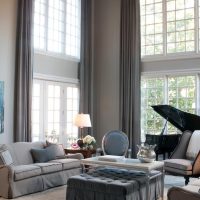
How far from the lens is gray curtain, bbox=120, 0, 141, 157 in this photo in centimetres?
931

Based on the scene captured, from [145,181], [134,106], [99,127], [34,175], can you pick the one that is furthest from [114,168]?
[99,127]

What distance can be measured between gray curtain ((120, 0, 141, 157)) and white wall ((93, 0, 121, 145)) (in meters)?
0.30

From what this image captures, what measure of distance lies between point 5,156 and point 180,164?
10.1ft

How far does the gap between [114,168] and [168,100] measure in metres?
3.90

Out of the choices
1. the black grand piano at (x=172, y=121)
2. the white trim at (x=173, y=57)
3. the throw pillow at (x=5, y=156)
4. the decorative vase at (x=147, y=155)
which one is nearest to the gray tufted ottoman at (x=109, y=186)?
the decorative vase at (x=147, y=155)

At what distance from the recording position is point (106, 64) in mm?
10039

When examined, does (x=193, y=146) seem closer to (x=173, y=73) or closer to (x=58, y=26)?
(x=173, y=73)

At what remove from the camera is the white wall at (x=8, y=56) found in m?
7.40

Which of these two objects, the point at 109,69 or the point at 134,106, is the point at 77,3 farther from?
the point at 134,106

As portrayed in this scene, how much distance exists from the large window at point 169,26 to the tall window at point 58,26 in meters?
1.88

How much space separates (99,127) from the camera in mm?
10109

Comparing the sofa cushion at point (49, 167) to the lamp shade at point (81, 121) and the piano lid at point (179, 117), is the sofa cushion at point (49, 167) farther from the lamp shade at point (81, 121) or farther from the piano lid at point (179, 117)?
the piano lid at point (179, 117)

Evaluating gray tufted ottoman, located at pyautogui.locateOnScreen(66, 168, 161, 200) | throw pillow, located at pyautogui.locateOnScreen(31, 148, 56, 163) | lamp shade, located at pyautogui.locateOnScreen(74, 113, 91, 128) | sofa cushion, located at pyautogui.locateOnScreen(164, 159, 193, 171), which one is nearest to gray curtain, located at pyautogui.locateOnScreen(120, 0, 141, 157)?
lamp shade, located at pyautogui.locateOnScreen(74, 113, 91, 128)

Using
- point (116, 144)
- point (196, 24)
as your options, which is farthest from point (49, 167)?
point (196, 24)
